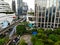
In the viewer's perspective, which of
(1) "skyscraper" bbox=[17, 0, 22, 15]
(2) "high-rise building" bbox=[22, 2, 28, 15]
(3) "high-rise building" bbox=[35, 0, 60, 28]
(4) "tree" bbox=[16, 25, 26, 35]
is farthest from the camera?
(2) "high-rise building" bbox=[22, 2, 28, 15]

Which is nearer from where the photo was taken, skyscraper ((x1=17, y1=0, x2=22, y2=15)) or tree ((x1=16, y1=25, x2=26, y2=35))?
tree ((x1=16, y1=25, x2=26, y2=35))

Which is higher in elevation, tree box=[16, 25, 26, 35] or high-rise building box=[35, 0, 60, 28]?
high-rise building box=[35, 0, 60, 28]

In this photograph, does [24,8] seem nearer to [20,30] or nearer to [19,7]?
[19,7]

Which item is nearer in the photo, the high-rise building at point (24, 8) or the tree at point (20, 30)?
the tree at point (20, 30)

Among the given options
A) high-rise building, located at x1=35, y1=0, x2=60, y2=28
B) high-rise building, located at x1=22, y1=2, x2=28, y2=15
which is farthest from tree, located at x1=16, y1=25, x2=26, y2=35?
high-rise building, located at x1=22, y1=2, x2=28, y2=15

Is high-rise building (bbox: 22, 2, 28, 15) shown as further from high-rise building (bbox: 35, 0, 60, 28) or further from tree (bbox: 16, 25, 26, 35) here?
tree (bbox: 16, 25, 26, 35)

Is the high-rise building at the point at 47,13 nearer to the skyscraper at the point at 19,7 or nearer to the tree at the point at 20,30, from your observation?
the tree at the point at 20,30

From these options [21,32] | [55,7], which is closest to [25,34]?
[21,32]

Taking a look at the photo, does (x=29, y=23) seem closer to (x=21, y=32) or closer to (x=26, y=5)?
(x=21, y=32)

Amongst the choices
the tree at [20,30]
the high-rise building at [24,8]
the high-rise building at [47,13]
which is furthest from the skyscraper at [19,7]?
the tree at [20,30]
